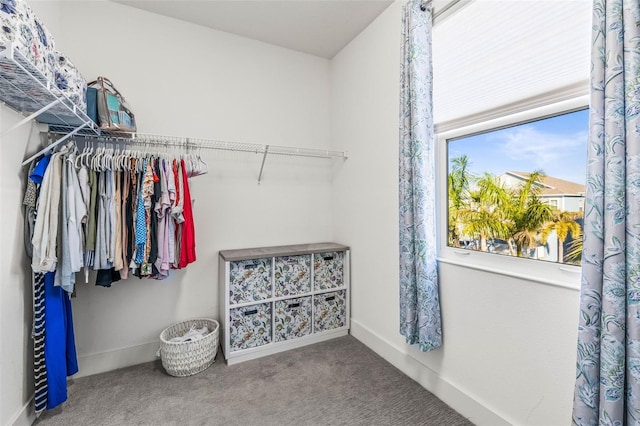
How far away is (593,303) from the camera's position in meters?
1.08

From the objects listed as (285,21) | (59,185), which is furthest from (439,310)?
(285,21)

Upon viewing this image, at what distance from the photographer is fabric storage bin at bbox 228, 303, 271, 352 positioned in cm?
233

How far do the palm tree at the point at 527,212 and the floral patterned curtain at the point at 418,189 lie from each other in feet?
1.40

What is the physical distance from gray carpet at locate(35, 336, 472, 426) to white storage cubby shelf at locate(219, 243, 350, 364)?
0.18 meters

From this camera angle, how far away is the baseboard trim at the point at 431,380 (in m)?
1.66

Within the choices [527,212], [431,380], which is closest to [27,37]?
[527,212]

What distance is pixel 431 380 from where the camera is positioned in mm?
1969

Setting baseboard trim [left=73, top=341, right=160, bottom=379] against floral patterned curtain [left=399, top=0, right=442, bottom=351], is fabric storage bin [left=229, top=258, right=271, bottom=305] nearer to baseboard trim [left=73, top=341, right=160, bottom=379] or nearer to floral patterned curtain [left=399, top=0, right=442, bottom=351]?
baseboard trim [left=73, top=341, right=160, bottom=379]

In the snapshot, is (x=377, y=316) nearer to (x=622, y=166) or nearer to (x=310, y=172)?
(x=310, y=172)

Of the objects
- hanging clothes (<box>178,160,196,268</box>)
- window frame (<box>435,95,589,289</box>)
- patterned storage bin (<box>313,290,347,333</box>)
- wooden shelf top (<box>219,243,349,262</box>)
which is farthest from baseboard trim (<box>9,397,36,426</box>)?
window frame (<box>435,95,589,289</box>)

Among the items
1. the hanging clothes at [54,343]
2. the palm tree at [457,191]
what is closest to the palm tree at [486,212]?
the palm tree at [457,191]

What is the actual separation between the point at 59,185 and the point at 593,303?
2586 mm

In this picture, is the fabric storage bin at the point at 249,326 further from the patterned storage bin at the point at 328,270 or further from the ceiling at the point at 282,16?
the ceiling at the point at 282,16

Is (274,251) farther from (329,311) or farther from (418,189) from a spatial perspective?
(418,189)
